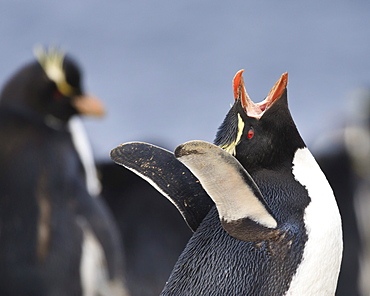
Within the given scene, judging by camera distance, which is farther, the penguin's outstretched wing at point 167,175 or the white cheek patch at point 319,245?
the penguin's outstretched wing at point 167,175

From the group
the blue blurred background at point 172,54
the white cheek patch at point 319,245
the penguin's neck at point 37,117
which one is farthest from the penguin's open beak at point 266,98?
the blue blurred background at point 172,54

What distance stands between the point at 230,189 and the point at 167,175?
263mm

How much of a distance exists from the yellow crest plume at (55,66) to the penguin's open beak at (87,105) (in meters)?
0.07

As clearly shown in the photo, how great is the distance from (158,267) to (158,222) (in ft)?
0.97

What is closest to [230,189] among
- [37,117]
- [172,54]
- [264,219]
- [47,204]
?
[264,219]

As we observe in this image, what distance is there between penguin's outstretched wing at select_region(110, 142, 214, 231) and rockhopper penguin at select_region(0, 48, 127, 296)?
7.65 feet

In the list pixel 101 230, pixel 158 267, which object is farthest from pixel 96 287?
pixel 158 267

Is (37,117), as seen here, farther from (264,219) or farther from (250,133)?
(264,219)

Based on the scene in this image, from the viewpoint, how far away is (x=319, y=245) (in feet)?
4.70

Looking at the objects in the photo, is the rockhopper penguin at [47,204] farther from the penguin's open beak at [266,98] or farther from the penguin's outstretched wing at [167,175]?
the penguin's open beak at [266,98]

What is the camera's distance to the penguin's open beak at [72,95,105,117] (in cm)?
431

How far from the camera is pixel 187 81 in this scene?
19375mm

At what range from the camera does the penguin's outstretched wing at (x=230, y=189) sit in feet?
4.34

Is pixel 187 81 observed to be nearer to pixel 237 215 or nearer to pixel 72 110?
pixel 72 110
